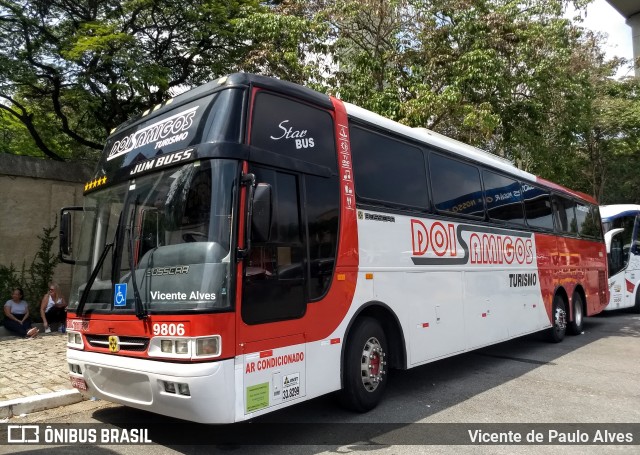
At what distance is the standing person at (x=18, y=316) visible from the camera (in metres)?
9.94

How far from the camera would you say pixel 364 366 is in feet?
18.3

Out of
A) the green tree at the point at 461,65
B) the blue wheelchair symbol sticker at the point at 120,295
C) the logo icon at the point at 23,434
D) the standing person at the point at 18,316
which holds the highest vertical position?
the green tree at the point at 461,65

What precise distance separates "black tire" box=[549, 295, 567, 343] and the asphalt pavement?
29.4ft

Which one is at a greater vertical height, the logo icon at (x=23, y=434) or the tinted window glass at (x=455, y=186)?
the tinted window glass at (x=455, y=186)

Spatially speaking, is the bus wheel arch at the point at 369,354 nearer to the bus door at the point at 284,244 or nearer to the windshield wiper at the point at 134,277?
the bus door at the point at 284,244

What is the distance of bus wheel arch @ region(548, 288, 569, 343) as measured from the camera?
10.5m

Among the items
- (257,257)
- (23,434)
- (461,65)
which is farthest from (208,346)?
(461,65)

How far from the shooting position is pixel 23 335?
392 inches

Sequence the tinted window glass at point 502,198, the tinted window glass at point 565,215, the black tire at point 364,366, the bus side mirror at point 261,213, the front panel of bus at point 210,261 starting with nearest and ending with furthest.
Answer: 1. the front panel of bus at point 210,261
2. the bus side mirror at point 261,213
3. the black tire at point 364,366
4. the tinted window glass at point 502,198
5. the tinted window glass at point 565,215

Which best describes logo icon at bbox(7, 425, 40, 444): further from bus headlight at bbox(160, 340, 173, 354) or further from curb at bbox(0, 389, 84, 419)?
bus headlight at bbox(160, 340, 173, 354)

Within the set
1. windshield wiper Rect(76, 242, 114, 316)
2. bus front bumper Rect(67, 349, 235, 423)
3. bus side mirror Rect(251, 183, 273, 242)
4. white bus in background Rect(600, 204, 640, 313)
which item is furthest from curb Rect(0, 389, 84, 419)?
white bus in background Rect(600, 204, 640, 313)

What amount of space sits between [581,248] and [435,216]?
23.2 feet

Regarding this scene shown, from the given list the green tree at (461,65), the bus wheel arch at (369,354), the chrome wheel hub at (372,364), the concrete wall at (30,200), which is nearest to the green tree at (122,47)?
the green tree at (461,65)

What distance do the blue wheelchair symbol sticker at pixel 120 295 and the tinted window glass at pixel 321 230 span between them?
5.55 feet
